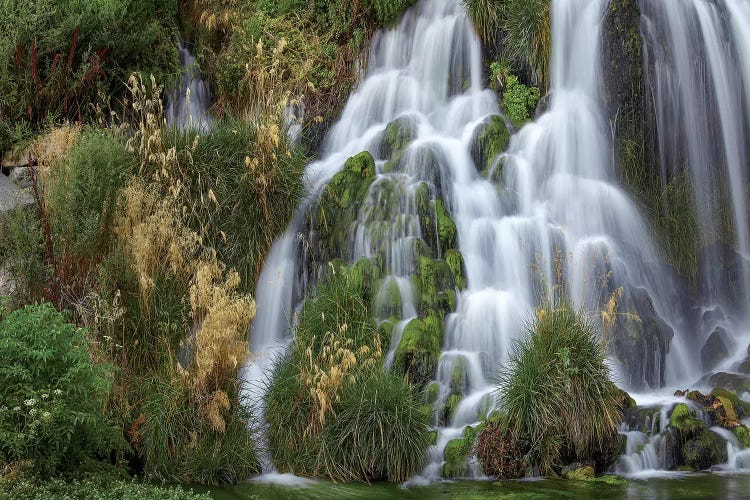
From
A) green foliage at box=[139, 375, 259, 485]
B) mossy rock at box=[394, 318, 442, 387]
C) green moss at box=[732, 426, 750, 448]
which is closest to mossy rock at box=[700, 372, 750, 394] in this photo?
green moss at box=[732, 426, 750, 448]

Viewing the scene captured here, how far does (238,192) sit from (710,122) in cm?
603

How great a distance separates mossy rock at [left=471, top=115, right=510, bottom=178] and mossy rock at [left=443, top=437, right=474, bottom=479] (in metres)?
4.09

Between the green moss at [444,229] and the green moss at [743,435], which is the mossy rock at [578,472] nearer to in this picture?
the green moss at [743,435]

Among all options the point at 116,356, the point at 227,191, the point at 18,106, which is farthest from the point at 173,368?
the point at 18,106

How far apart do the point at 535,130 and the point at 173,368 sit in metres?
5.71

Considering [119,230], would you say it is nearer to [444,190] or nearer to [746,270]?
[444,190]

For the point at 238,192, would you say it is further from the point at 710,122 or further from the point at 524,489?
the point at 710,122

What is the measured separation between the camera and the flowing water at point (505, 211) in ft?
30.9

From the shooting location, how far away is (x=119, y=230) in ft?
30.9

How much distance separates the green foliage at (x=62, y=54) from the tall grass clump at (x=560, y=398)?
684 cm

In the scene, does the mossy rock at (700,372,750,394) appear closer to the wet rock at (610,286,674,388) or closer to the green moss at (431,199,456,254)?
the wet rock at (610,286,674,388)

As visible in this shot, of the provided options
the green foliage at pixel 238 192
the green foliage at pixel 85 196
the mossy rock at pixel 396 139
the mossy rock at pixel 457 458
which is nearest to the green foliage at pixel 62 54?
the green foliage at pixel 85 196

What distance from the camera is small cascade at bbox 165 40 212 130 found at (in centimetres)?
1312

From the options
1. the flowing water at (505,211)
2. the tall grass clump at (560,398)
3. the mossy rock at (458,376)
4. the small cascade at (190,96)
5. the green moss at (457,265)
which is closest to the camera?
the tall grass clump at (560,398)
